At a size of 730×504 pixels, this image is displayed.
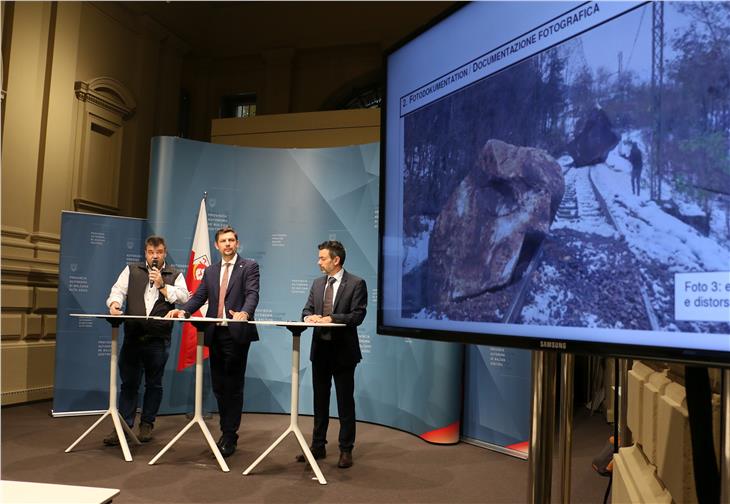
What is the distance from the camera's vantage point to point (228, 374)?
4000mm

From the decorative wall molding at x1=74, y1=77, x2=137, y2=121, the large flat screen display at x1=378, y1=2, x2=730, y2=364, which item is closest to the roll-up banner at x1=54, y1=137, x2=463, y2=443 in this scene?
the decorative wall molding at x1=74, y1=77, x2=137, y2=121

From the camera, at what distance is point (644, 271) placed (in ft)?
2.16

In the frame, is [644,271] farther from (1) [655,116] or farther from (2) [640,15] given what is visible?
(2) [640,15]

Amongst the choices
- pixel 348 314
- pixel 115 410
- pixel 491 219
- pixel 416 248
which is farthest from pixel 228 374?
pixel 491 219

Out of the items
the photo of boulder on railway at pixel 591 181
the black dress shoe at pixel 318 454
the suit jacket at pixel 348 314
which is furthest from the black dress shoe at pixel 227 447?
the photo of boulder on railway at pixel 591 181

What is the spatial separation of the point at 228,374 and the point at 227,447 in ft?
1.67

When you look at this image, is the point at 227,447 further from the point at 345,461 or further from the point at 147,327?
the point at 147,327

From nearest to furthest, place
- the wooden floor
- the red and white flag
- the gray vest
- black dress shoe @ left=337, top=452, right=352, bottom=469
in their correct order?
the wooden floor → black dress shoe @ left=337, top=452, right=352, bottom=469 → the gray vest → the red and white flag

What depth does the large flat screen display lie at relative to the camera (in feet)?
2.03

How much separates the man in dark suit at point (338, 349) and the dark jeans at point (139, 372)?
1262 mm

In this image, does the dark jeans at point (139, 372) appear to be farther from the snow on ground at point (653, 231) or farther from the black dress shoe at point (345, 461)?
the snow on ground at point (653, 231)

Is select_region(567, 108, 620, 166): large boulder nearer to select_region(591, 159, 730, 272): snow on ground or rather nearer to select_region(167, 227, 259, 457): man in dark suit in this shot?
select_region(591, 159, 730, 272): snow on ground

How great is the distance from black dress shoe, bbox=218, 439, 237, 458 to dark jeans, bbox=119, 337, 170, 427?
0.73 meters

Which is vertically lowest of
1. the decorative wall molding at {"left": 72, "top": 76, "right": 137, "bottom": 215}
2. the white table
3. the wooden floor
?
the wooden floor
